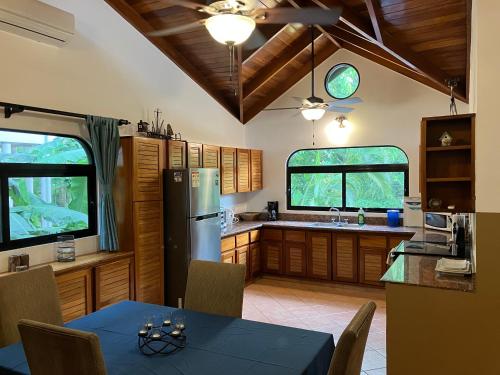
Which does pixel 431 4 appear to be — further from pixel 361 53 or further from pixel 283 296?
pixel 283 296

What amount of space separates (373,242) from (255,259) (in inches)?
68.0

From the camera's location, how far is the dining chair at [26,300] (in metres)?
2.19

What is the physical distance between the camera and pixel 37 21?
3.11m

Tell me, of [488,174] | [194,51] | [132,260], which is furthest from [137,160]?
[488,174]

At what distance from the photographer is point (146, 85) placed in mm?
4500

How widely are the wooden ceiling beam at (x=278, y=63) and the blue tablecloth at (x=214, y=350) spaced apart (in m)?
4.11

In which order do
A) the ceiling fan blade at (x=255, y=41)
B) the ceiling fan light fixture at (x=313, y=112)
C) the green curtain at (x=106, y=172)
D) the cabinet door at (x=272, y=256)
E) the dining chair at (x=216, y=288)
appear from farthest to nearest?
the cabinet door at (x=272, y=256)
the ceiling fan blade at (x=255, y=41)
the ceiling fan light fixture at (x=313, y=112)
the green curtain at (x=106, y=172)
the dining chair at (x=216, y=288)

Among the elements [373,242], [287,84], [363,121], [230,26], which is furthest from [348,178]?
[230,26]

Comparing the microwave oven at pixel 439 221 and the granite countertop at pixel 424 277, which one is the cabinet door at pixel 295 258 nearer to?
the microwave oven at pixel 439 221

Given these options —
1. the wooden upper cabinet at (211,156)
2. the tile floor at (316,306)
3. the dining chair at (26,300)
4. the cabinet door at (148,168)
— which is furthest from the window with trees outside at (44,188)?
the tile floor at (316,306)

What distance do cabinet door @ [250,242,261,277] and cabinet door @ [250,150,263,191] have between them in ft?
3.18

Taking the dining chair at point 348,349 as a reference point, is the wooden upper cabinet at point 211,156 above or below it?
above

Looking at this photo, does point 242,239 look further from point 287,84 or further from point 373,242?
point 287,84

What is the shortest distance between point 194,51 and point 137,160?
6.21ft
